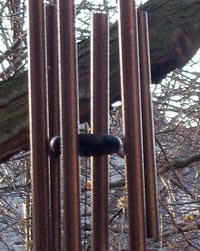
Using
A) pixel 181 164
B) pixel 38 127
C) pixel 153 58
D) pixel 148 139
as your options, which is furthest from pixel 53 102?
pixel 181 164

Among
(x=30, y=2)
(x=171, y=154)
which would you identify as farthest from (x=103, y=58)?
(x=171, y=154)

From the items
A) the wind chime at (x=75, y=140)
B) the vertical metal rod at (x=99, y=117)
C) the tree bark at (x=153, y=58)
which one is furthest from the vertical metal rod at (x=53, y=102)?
the tree bark at (x=153, y=58)

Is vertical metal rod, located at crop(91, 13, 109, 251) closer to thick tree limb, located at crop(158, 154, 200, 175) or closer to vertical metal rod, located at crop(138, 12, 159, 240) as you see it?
vertical metal rod, located at crop(138, 12, 159, 240)

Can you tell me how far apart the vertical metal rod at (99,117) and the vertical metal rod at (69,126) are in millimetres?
80

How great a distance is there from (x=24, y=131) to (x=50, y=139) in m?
0.72

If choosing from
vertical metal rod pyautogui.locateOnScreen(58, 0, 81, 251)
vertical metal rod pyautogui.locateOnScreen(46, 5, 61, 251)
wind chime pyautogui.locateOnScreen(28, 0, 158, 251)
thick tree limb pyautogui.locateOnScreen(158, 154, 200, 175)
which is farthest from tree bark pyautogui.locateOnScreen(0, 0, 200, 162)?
thick tree limb pyautogui.locateOnScreen(158, 154, 200, 175)

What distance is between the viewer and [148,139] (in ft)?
6.17

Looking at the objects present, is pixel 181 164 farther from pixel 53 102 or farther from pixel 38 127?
pixel 38 127

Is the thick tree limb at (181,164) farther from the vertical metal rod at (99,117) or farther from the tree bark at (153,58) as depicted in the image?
the vertical metal rod at (99,117)

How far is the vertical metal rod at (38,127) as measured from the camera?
5.60 feet

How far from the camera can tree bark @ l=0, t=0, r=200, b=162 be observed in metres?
2.47

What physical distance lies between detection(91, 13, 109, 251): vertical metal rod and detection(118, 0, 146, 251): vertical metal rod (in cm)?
5

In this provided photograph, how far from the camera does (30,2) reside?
1.77 m

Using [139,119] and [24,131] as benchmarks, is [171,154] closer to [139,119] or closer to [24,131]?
[24,131]
